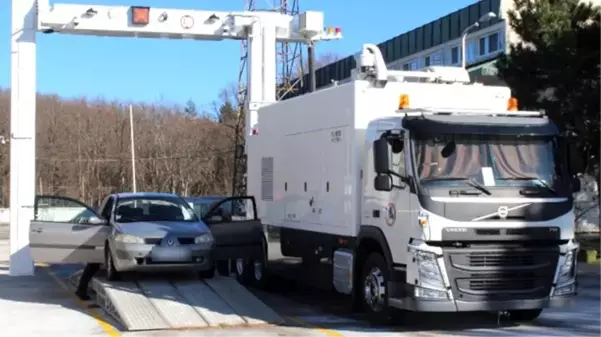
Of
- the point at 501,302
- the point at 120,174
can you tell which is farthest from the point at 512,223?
the point at 120,174

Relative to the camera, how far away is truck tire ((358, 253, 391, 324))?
10.6 meters

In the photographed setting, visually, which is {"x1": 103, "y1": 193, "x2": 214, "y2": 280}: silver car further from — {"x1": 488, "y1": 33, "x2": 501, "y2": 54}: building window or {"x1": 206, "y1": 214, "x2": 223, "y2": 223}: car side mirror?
{"x1": 488, "y1": 33, "x2": 501, "y2": 54}: building window

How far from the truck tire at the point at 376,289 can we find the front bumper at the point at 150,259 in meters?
3.34

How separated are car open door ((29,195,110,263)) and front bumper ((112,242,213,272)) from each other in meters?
0.99

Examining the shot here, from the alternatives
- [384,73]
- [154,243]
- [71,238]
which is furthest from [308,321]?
[71,238]

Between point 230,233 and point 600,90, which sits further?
point 600,90

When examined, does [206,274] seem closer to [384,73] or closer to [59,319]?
[59,319]

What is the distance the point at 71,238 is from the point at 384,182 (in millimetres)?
6641

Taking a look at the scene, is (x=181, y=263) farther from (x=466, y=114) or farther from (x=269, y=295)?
(x=466, y=114)

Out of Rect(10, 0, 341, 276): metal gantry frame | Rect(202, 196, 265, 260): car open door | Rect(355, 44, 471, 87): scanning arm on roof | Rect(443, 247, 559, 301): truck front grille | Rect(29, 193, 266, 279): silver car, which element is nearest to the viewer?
Rect(443, 247, 559, 301): truck front grille

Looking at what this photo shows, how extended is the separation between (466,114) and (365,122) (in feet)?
4.53

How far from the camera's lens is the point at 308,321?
11648 mm

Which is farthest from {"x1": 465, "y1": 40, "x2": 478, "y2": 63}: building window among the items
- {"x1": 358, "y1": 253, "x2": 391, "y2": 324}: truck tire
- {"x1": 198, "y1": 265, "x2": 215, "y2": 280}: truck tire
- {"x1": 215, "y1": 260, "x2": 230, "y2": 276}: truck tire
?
{"x1": 358, "y1": 253, "x2": 391, "y2": 324}: truck tire

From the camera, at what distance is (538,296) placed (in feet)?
33.7
